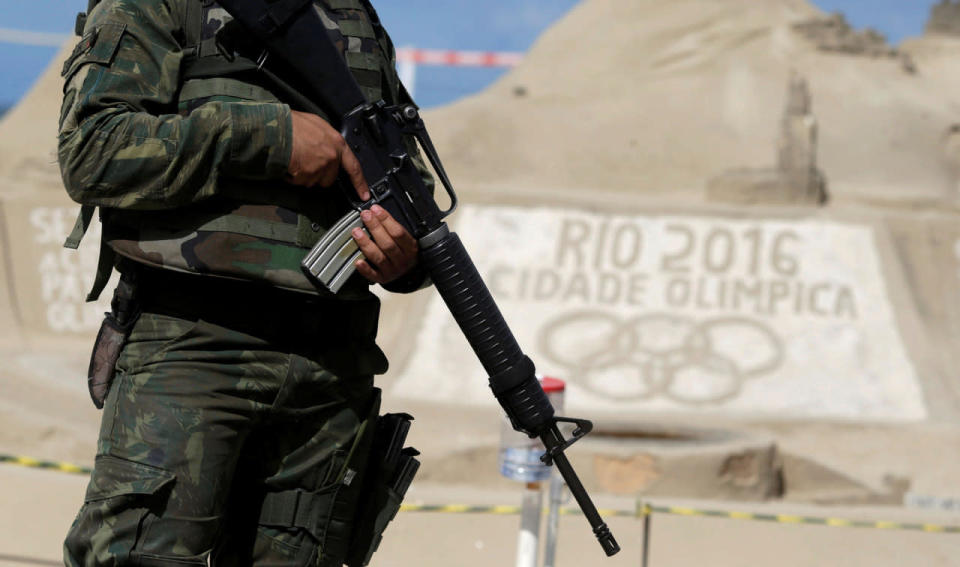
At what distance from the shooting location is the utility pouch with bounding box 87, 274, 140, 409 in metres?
1.99

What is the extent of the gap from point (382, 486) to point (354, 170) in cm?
67

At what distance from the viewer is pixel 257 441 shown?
206 cm

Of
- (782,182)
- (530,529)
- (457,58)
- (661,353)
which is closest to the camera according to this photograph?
(530,529)

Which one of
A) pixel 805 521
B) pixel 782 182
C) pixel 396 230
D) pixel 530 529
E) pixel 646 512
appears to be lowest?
pixel 530 529

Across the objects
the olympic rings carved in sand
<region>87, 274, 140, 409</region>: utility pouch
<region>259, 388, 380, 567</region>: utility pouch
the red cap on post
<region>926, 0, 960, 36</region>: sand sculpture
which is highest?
<region>926, 0, 960, 36</region>: sand sculpture

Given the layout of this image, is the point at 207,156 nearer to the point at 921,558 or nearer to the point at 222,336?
the point at 222,336

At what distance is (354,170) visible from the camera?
2.04 m

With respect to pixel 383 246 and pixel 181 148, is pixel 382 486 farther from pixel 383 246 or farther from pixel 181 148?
pixel 181 148

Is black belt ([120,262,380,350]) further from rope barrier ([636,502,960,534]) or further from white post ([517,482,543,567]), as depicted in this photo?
rope barrier ([636,502,960,534])

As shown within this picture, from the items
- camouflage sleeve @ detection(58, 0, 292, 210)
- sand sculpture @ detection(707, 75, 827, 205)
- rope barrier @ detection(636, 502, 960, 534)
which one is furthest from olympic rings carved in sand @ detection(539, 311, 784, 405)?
camouflage sleeve @ detection(58, 0, 292, 210)

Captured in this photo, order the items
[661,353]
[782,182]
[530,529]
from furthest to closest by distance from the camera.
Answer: [782,182] < [661,353] < [530,529]

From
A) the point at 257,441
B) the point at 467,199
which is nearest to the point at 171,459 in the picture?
the point at 257,441

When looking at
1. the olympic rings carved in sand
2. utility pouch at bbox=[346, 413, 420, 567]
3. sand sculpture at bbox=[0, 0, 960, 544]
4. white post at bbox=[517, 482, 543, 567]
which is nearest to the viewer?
utility pouch at bbox=[346, 413, 420, 567]

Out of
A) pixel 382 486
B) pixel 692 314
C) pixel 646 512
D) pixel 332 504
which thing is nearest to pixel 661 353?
pixel 692 314
